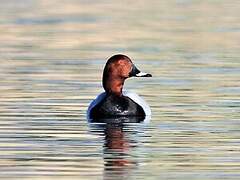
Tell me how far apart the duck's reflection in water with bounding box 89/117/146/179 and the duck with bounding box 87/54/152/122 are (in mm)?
101

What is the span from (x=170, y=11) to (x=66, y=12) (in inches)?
130

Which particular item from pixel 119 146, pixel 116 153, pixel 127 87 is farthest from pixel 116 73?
pixel 116 153

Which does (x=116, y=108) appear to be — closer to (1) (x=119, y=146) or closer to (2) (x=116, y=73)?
(2) (x=116, y=73)

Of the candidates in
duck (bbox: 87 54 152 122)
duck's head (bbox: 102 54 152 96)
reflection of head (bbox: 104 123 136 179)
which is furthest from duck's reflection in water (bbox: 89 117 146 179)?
duck's head (bbox: 102 54 152 96)

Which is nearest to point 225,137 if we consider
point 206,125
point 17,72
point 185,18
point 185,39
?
point 206,125

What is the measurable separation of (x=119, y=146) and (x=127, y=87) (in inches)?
258

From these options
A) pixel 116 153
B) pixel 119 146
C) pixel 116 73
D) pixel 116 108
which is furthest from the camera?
pixel 116 73

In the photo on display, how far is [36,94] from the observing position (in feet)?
60.4

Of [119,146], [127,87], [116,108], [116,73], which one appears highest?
[116,73]

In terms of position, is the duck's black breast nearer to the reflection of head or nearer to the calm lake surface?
the calm lake surface

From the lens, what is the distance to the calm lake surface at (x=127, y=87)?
40.2ft

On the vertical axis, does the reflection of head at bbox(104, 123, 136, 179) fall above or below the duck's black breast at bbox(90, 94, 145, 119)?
above

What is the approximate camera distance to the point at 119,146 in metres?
13.6

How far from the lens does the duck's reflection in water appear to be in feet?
38.8
